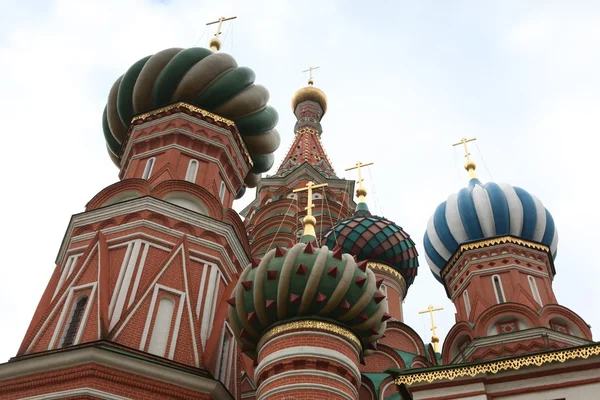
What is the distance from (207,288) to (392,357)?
177 inches

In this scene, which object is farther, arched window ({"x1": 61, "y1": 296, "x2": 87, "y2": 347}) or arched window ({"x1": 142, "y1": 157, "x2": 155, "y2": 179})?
arched window ({"x1": 142, "y1": 157, "x2": 155, "y2": 179})

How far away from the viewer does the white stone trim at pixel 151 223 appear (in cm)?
1207

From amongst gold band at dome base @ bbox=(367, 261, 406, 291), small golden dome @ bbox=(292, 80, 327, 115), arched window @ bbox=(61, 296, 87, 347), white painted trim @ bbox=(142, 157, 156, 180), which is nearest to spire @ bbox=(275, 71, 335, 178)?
small golden dome @ bbox=(292, 80, 327, 115)

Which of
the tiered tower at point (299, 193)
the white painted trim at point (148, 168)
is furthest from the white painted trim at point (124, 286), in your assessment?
the tiered tower at point (299, 193)

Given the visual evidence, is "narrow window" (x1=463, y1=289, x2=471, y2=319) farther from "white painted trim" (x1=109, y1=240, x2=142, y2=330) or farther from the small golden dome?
the small golden dome

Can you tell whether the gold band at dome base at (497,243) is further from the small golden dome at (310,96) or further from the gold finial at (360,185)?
the small golden dome at (310,96)

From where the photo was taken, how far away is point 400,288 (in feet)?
56.1

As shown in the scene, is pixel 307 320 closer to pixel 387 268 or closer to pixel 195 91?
pixel 195 91

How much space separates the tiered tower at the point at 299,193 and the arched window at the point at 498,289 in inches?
177

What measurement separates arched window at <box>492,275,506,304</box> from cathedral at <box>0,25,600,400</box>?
2 centimetres

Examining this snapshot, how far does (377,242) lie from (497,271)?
3.22 metres

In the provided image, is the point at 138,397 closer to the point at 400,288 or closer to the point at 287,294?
the point at 287,294

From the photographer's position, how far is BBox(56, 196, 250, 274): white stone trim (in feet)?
39.6

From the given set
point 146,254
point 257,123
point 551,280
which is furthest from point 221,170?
point 551,280
